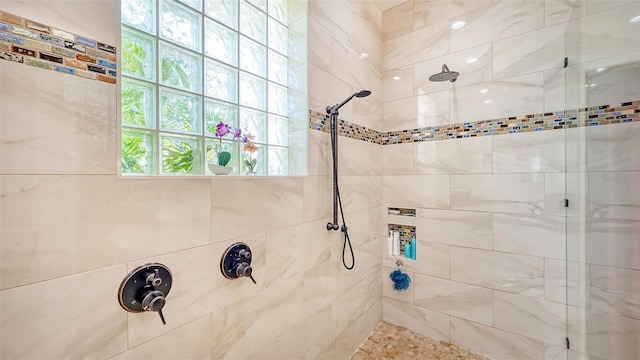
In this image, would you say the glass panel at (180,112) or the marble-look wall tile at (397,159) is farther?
the marble-look wall tile at (397,159)

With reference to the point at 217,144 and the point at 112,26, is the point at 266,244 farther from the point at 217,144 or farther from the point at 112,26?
the point at 112,26

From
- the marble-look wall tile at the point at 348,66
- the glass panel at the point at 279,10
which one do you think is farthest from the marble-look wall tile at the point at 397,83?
the glass panel at the point at 279,10

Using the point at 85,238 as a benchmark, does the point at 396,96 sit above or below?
above

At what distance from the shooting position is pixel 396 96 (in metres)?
2.35

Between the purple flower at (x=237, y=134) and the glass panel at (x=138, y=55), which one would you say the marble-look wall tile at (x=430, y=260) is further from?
the glass panel at (x=138, y=55)

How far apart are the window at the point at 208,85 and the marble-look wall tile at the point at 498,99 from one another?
1.30 m

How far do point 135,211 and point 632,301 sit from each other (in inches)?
91.9

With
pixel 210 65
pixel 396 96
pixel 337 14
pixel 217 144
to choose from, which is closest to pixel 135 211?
pixel 217 144

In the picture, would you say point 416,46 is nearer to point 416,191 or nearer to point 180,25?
point 416,191

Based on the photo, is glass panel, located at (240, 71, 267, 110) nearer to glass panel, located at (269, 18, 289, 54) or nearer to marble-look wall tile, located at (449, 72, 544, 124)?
glass panel, located at (269, 18, 289, 54)

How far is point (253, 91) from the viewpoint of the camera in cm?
146

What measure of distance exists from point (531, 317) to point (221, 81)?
2522 mm

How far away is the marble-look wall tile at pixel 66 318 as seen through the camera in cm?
67

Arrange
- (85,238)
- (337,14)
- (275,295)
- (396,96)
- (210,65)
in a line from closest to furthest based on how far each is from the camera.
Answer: (85,238), (210,65), (275,295), (337,14), (396,96)
